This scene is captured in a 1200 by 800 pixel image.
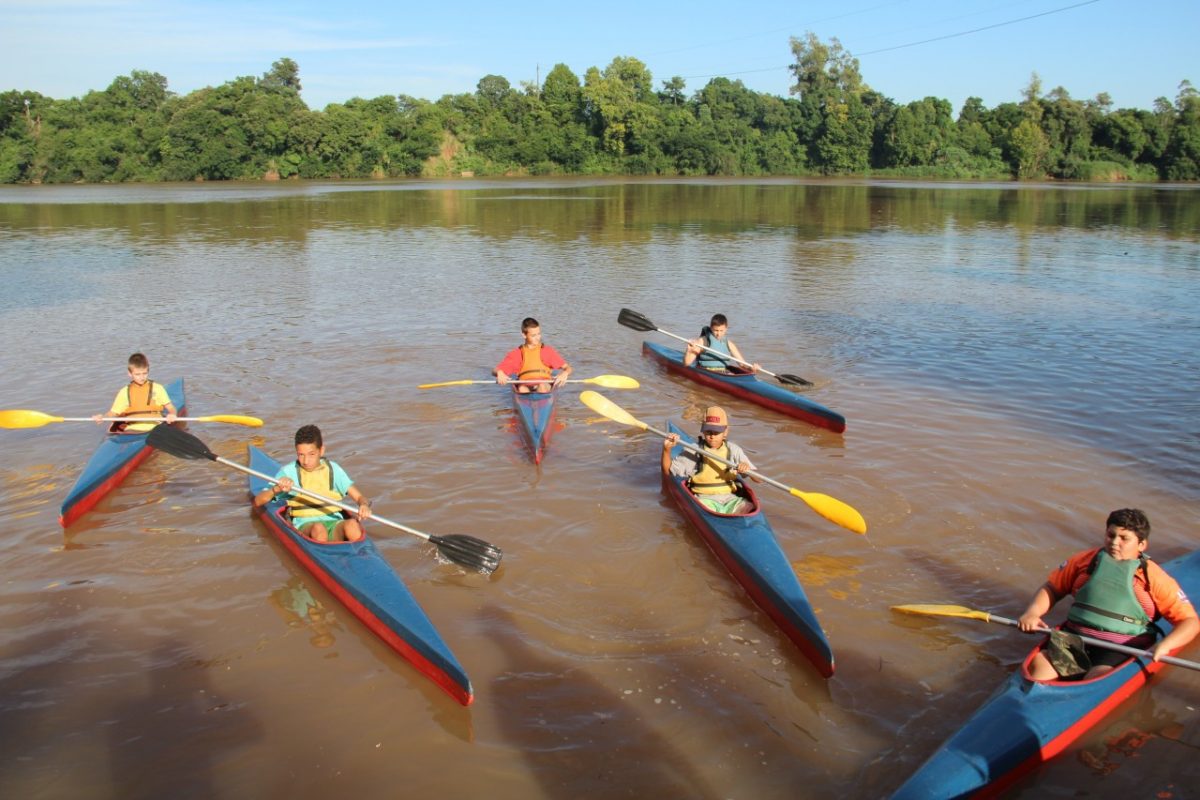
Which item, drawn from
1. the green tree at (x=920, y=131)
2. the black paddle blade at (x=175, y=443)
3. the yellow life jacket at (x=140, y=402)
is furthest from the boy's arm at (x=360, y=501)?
the green tree at (x=920, y=131)

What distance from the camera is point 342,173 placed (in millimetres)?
74500

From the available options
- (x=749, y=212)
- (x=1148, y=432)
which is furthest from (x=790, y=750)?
(x=749, y=212)

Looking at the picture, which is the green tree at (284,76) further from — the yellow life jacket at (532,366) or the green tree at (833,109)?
the yellow life jacket at (532,366)

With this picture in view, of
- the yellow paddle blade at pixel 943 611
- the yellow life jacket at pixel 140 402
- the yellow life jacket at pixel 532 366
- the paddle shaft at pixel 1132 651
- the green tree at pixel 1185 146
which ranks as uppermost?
the green tree at pixel 1185 146

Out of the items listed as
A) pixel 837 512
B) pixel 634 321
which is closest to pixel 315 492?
pixel 837 512

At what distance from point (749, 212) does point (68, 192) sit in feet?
157

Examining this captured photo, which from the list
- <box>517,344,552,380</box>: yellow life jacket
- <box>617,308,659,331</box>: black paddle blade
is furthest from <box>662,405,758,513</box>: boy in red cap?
<box>617,308,659,331</box>: black paddle blade

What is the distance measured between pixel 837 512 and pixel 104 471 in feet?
23.0

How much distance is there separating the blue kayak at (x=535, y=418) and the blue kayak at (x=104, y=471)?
4039 mm

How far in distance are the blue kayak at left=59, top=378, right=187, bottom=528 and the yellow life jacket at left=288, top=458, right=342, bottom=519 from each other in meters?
2.27

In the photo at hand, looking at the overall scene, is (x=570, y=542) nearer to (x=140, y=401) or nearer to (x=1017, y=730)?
(x=1017, y=730)

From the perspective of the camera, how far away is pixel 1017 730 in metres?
4.36

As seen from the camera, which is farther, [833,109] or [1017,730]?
[833,109]

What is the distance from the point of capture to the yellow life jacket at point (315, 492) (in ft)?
22.2
